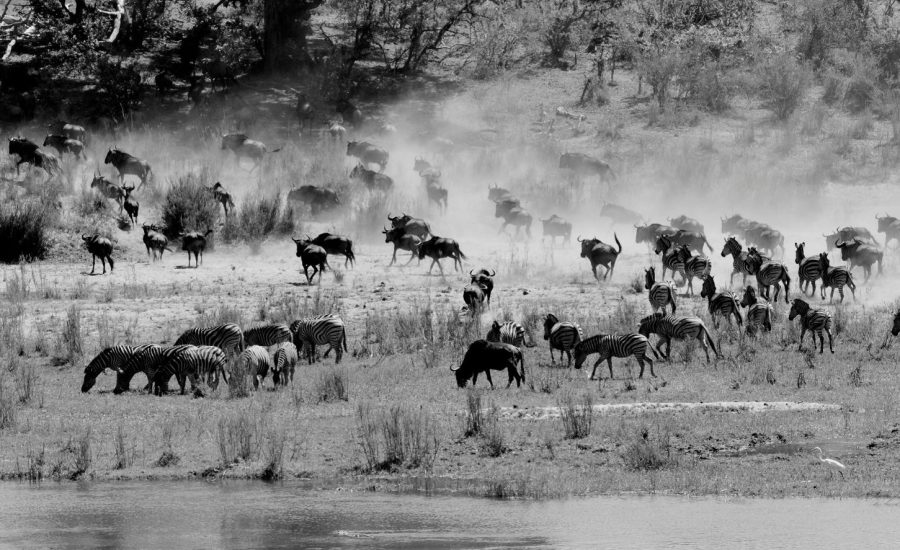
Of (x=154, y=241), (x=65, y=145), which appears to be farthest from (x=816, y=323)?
(x=65, y=145)

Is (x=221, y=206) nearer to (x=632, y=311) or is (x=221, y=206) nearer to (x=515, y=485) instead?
(x=632, y=311)

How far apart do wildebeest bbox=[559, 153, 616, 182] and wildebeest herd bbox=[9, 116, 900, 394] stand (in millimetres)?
38

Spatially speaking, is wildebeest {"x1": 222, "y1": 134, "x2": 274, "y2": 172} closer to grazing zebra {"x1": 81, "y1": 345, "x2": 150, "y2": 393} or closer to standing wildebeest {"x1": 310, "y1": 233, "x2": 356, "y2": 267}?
standing wildebeest {"x1": 310, "y1": 233, "x2": 356, "y2": 267}

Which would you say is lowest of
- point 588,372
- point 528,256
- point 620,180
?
point 588,372

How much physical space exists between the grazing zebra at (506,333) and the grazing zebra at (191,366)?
450 cm

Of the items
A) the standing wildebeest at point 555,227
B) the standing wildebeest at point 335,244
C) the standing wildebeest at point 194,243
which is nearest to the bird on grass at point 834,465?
the standing wildebeest at point 335,244

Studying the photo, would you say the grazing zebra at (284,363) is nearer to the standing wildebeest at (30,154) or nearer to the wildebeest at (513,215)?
the wildebeest at (513,215)

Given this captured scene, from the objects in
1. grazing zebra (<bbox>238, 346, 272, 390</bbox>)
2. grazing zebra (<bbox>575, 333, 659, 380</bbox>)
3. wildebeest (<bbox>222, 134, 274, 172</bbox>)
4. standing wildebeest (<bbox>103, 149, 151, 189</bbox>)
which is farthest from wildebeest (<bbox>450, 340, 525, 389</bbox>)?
wildebeest (<bbox>222, 134, 274, 172</bbox>)

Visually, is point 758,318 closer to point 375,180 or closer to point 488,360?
point 488,360

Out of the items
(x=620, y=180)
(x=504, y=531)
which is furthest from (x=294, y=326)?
(x=620, y=180)

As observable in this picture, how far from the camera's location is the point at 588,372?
65.8 feet

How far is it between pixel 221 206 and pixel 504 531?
26.2m

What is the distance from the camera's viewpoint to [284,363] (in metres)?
18.8

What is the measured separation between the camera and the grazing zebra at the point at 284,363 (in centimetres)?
1877
